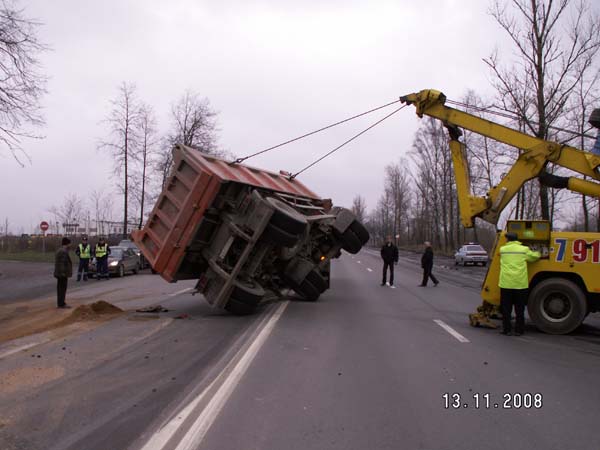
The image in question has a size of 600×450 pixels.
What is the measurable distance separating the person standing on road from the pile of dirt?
25.4 ft

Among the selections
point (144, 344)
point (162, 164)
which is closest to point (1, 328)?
point (144, 344)

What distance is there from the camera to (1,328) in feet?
32.0

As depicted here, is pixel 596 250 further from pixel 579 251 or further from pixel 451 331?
pixel 451 331

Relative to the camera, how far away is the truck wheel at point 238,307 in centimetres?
1045

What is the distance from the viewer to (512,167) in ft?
35.8

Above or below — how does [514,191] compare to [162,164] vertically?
below

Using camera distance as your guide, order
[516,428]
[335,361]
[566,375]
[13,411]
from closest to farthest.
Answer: [516,428], [13,411], [566,375], [335,361]

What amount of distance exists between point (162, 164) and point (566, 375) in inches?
1344

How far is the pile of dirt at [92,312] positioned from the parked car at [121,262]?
40.5 feet

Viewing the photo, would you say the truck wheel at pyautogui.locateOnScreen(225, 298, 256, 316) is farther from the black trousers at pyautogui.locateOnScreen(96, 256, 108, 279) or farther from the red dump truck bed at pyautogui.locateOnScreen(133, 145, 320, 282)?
the black trousers at pyautogui.locateOnScreen(96, 256, 108, 279)

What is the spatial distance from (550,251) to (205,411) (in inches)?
269

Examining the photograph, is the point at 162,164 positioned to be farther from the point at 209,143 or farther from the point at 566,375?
the point at 566,375

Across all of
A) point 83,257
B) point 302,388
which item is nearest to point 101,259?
point 83,257

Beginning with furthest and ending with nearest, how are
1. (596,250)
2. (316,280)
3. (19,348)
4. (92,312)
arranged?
(316,280), (92,312), (596,250), (19,348)
